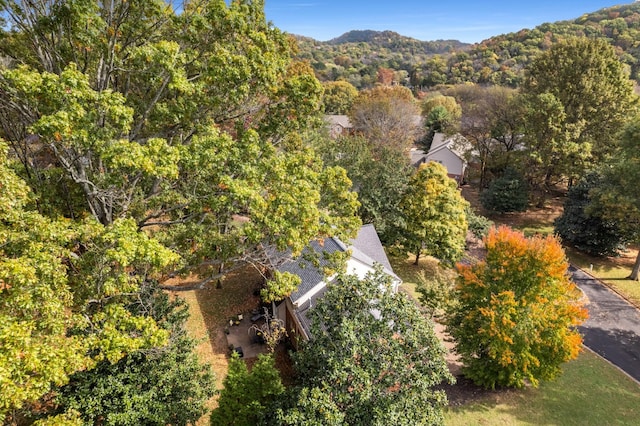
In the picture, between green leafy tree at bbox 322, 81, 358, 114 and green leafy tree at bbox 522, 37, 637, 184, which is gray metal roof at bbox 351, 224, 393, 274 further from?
green leafy tree at bbox 322, 81, 358, 114

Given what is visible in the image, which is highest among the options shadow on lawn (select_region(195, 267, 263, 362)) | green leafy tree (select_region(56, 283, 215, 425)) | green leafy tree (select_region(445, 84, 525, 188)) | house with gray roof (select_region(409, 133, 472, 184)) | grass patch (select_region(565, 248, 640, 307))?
green leafy tree (select_region(445, 84, 525, 188))

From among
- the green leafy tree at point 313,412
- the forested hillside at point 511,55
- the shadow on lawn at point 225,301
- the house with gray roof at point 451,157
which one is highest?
the forested hillside at point 511,55

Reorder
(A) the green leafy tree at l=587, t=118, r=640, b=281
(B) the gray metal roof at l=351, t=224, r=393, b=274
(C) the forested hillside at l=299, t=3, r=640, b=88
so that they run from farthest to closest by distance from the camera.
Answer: (C) the forested hillside at l=299, t=3, r=640, b=88
(A) the green leafy tree at l=587, t=118, r=640, b=281
(B) the gray metal roof at l=351, t=224, r=393, b=274

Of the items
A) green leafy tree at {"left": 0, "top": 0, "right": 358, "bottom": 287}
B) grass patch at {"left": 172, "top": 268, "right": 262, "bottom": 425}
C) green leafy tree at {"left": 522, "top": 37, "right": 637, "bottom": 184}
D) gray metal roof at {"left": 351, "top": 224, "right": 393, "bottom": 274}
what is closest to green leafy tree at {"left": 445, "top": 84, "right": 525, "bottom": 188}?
green leafy tree at {"left": 522, "top": 37, "right": 637, "bottom": 184}

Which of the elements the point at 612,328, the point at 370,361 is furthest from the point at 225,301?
the point at 612,328

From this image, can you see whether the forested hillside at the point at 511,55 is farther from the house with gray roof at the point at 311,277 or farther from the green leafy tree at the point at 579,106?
the house with gray roof at the point at 311,277

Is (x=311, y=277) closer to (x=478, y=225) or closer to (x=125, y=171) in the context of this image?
(x=125, y=171)

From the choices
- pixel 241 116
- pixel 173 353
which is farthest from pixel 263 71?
pixel 173 353

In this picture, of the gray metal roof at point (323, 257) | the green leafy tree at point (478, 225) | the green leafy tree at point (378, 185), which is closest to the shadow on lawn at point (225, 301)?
the gray metal roof at point (323, 257)
